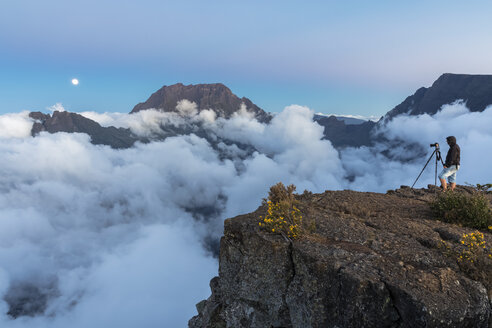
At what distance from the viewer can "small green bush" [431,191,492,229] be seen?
9.61 meters

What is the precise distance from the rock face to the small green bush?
67cm

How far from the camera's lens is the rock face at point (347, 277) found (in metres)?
5.26

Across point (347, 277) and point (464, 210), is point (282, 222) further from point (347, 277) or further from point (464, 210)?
point (464, 210)

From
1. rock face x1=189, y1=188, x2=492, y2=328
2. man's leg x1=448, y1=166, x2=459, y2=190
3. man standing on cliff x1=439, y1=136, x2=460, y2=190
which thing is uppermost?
man standing on cliff x1=439, y1=136, x2=460, y2=190

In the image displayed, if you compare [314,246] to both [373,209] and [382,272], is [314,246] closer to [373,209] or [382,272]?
[382,272]

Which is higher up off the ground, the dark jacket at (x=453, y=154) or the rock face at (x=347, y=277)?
the dark jacket at (x=453, y=154)

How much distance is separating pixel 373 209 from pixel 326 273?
692 centimetres

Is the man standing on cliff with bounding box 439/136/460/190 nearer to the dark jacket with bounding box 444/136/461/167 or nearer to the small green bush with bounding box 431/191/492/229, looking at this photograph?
the dark jacket with bounding box 444/136/461/167

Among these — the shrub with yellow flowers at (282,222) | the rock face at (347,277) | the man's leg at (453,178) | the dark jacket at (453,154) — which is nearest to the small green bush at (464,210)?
the rock face at (347,277)

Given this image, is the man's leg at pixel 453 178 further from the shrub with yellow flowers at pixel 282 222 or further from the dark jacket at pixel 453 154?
the shrub with yellow flowers at pixel 282 222

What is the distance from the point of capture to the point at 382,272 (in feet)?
19.7

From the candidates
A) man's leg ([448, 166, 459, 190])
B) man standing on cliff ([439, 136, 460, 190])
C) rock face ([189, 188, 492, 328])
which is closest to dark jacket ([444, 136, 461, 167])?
man standing on cliff ([439, 136, 460, 190])

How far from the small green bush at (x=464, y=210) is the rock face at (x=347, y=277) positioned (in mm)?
673

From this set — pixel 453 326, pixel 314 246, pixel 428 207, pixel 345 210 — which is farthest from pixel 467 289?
pixel 428 207
